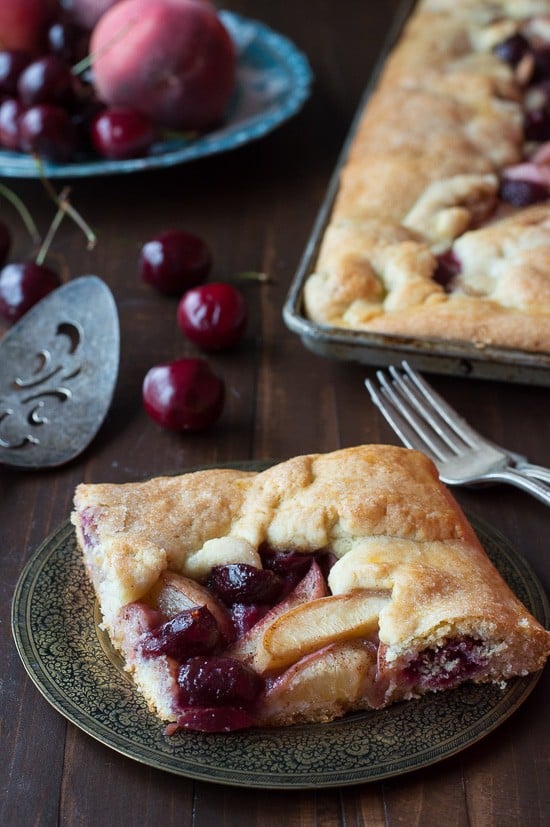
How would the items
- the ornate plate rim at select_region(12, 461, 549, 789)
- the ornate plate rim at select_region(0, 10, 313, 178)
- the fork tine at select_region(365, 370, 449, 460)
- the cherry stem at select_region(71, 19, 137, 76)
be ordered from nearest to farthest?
the ornate plate rim at select_region(12, 461, 549, 789), the fork tine at select_region(365, 370, 449, 460), the ornate plate rim at select_region(0, 10, 313, 178), the cherry stem at select_region(71, 19, 137, 76)

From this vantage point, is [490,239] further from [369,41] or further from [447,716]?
[369,41]

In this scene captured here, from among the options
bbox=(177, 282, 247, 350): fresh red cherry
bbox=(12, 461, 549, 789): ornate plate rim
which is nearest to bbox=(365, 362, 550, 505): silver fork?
bbox=(177, 282, 247, 350): fresh red cherry

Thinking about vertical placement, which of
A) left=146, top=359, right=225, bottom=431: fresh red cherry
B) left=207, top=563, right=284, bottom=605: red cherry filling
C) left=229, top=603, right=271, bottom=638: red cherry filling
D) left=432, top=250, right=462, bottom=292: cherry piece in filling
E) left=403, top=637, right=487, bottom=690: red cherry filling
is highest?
left=207, top=563, right=284, bottom=605: red cherry filling

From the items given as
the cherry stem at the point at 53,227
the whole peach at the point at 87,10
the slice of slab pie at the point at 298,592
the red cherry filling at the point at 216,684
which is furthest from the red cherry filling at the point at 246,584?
the whole peach at the point at 87,10

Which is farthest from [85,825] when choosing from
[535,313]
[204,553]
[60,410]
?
[535,313]

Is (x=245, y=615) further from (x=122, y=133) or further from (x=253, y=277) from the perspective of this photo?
(x=122, y=133)

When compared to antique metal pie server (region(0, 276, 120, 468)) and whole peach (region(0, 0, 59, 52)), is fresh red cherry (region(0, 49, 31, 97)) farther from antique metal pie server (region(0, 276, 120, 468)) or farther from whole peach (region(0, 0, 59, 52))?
antique metal pie server (region(0, 276, 120, 468))
